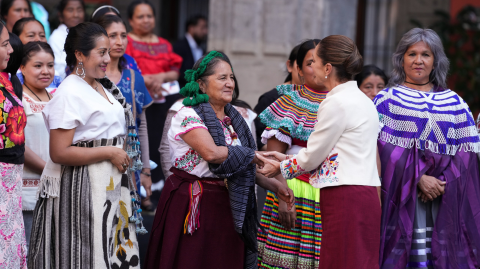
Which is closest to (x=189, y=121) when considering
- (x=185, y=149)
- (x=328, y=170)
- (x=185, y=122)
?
(x=185, y=122)

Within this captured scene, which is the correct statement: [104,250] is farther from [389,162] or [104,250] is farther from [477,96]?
[477,96]

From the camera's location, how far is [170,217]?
→ 3.43m

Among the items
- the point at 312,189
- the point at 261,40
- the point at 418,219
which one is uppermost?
the point at 261,40

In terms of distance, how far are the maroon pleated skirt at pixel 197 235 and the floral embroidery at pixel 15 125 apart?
35.3 inches

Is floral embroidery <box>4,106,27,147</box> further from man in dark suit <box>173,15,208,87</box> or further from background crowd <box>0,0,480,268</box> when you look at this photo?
man in dark suit <box>173,15,208,87</box>

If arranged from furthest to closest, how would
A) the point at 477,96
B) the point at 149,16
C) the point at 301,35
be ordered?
the point at 477,96, the point at 301,35, the point at 149,16

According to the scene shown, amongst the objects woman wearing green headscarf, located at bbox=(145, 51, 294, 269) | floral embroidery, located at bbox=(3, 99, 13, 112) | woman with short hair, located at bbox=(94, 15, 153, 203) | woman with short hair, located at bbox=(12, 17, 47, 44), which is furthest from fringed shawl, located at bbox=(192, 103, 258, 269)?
woman with short hair, located at bbox=(12, 17, 47, 44)

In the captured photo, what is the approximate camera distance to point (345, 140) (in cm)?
299

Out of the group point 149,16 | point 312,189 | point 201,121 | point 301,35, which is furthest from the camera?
point 301,35

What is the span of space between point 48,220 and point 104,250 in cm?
35

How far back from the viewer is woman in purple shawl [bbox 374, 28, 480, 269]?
3.81 meters

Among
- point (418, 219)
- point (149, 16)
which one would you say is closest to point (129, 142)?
point (418, 219)

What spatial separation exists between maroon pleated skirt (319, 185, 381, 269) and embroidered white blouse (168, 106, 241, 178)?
2.45 ft

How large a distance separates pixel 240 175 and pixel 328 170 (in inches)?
21.8
